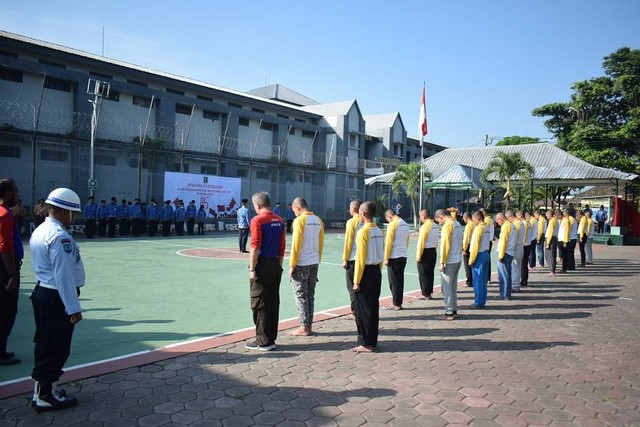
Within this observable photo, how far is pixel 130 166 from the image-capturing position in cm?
2264

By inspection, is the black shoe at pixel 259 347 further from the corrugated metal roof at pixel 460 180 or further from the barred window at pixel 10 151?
the corrugated metal roof at pixel 460 180

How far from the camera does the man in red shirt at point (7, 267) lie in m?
4.62

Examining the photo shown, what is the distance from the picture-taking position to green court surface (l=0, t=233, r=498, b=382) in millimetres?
5522

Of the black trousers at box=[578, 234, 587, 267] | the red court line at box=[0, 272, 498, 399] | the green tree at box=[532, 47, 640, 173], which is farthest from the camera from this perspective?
the green tree at box=[532, 47, 640, 173]

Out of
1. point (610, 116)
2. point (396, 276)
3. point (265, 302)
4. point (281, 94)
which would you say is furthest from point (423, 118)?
point (281, 94)

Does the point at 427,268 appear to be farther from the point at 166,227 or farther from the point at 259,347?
the point at 166,227

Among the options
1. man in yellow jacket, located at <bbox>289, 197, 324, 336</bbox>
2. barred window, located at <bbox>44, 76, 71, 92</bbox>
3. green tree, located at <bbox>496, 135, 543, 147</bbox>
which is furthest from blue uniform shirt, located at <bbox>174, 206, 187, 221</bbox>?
green tree, located at <bbox>496, 135, 543, 147</bbox>

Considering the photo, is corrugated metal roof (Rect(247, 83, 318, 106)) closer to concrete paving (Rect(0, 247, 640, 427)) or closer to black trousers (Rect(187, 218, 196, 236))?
black trousers (Rect(187, 218, 196, 236))

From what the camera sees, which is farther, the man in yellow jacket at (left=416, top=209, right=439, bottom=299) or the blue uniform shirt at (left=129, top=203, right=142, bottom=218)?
the blue uniform shirt at (left=129, top=203, right=142, bottom=218)

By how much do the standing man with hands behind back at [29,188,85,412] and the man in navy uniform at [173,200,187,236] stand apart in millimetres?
17647

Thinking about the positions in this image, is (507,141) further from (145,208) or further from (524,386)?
(524,386)

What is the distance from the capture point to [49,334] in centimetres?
369

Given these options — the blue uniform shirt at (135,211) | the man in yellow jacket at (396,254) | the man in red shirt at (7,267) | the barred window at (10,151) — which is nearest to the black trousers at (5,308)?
the man in red shirt at (7,267)

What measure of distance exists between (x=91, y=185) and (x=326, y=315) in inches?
575
